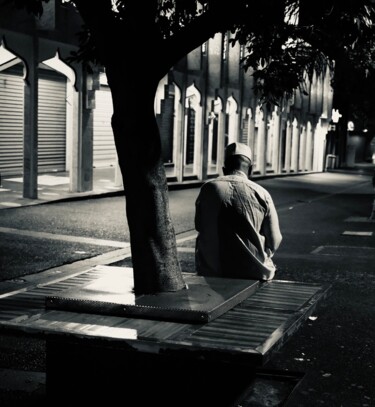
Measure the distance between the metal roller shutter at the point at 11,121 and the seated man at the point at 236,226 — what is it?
1639cm

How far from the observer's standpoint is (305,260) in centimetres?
1105

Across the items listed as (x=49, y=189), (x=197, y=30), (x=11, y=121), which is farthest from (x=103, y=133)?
(x=197, y=30)

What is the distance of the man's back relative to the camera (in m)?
5.59

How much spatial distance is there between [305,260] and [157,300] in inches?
272

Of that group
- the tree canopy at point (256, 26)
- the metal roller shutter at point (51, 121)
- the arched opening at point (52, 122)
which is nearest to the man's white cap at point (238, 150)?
the tree canopy at point (256, 26)

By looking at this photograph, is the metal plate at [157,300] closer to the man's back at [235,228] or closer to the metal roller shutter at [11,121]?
the man's back at [235,228]

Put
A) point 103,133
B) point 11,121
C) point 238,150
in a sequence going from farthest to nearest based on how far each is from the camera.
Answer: point 103,133
point 11,121
point 238,150

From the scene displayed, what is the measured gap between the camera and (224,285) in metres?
4.83

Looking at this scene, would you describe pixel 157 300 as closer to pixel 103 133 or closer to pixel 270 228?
pixel 270 228

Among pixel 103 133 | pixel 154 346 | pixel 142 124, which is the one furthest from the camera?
pixel 103 133

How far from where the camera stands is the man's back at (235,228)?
5594 millimetres

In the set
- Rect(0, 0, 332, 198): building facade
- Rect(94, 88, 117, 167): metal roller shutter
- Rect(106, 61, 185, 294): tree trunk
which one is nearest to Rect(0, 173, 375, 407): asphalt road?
Rect(106, 61, 185, 294): tree trunk

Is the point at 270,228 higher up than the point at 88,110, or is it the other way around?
the point at 88,110

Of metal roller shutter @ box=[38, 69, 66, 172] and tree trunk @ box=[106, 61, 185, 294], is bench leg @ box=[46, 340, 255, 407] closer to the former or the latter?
tree trunk @ box=[106, 61, 185, 294]
